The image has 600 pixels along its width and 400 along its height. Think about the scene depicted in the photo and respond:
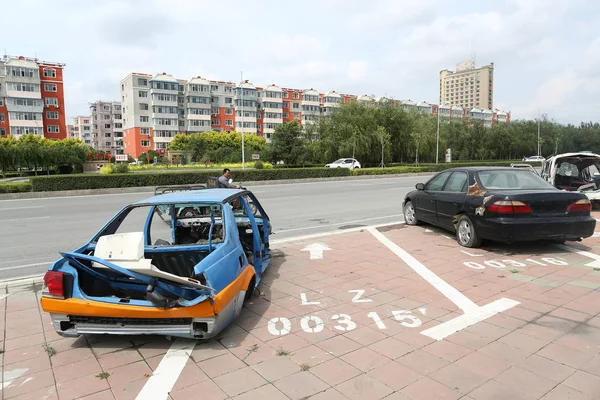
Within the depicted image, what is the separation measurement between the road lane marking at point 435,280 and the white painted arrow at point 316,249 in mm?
1182

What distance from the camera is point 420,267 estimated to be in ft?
19.8

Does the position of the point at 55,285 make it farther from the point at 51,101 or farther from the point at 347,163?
the point at 51,101

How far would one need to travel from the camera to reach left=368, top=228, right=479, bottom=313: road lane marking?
4.53m

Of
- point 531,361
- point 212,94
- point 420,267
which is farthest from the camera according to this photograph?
point 212,94

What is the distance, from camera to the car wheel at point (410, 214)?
945cm

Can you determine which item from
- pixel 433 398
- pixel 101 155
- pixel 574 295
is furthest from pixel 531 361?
pixel 101 155

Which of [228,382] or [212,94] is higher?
[212,94]

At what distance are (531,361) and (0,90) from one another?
88.0 meters

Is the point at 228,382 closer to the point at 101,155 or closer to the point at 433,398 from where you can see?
→ the point at 433,398

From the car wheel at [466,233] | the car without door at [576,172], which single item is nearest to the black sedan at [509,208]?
the car wheel at [466,233]

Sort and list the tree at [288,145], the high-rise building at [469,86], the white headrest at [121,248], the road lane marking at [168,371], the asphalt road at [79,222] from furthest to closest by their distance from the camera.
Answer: the high-rise building at [469,86]
the tree at [288,145]
the asphalt road at [79,222]
the white headrest at [121,248]
the road lane marking at [168,371]

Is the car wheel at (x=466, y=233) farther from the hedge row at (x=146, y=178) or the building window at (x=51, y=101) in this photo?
the building window at (x=51, y=101)

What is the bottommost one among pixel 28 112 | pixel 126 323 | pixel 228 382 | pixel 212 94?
pixel 228 382

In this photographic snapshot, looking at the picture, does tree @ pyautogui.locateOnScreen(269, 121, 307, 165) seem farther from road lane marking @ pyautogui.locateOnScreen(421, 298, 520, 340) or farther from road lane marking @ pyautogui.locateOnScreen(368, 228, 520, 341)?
road lane marking @ pyautogui.locateOnScreen(421, 298, 520, 340)
